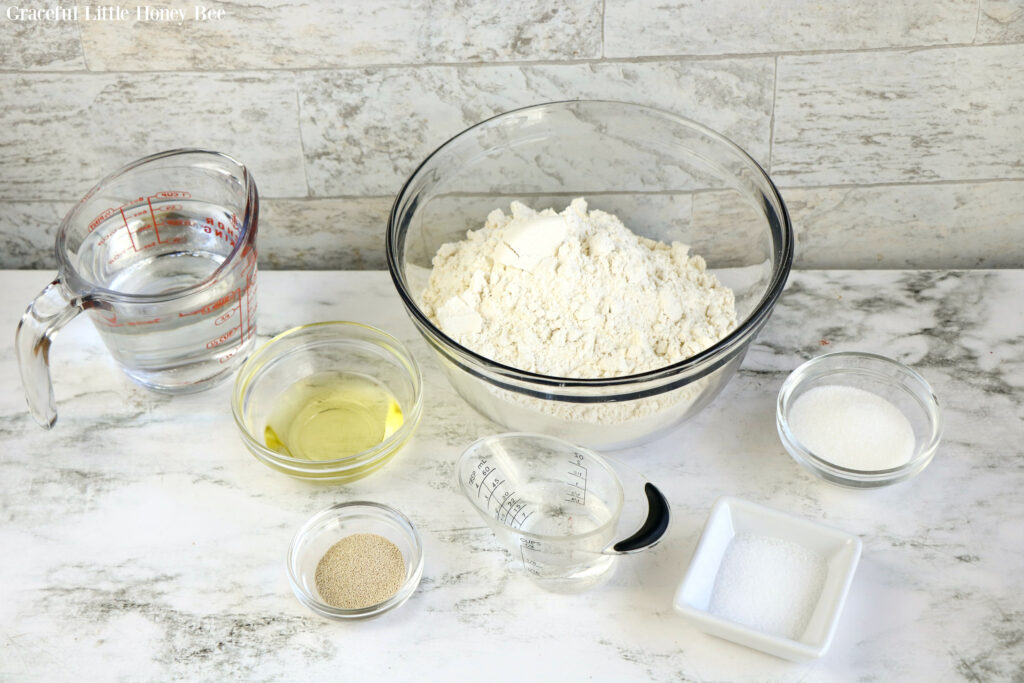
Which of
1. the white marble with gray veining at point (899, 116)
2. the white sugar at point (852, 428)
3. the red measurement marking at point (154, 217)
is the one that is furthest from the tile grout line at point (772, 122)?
the red measurement marking at point (154, 217)

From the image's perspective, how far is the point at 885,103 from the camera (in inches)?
46.2

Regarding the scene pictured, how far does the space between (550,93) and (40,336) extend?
2.24ft

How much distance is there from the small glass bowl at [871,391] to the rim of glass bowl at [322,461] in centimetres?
44

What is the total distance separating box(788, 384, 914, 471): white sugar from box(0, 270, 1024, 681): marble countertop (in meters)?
0.04

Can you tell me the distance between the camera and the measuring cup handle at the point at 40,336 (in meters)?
1.02

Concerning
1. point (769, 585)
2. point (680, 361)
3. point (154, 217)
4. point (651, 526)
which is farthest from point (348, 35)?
point (769, 585)

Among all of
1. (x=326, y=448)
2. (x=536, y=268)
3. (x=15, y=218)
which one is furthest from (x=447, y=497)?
(x=15, y=218)

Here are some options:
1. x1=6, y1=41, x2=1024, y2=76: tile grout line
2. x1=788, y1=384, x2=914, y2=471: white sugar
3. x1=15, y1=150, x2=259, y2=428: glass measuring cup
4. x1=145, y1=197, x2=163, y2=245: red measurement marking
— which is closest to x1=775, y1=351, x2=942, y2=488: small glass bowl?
x1=788, y1=384, x2=914, y2=471: white sugar

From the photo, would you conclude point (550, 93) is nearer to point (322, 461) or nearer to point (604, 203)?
point (604, 203)

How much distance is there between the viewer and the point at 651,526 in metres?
0.94

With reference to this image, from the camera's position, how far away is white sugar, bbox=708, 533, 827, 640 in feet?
3.01

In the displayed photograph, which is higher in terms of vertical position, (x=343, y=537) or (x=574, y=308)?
(x=574, y=308)

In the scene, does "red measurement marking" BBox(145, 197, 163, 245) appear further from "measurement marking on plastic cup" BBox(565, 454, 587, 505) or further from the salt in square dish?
the salt in square dish

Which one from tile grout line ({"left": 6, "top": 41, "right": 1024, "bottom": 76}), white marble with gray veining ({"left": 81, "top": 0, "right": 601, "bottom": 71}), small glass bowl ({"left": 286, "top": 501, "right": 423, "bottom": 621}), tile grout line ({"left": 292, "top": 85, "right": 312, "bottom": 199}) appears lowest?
small glass bowl ({"left": 286, "top": 501, "right": 423, "bottom": 621})
